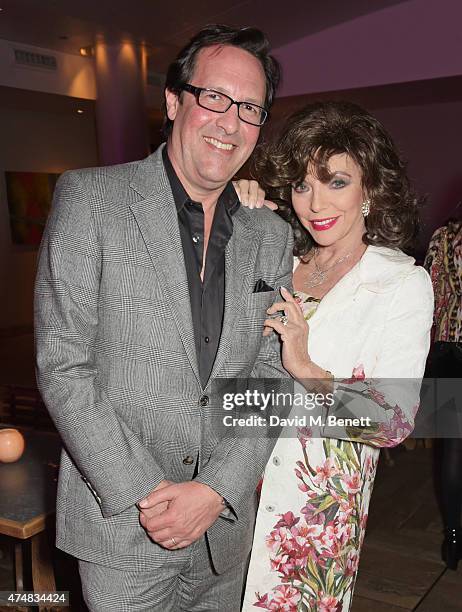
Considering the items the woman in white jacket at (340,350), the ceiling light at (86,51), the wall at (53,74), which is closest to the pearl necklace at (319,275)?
the woman in white jacket at (340,350)

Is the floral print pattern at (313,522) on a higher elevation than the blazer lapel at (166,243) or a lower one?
lower

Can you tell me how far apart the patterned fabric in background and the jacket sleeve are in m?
1.67

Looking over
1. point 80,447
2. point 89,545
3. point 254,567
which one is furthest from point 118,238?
point 254,567

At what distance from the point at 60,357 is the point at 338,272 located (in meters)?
0.90

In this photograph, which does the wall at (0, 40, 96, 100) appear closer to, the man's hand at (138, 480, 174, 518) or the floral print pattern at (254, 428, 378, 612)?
the floral print pattern at (254, 428, 378, 612)

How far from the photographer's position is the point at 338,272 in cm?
197

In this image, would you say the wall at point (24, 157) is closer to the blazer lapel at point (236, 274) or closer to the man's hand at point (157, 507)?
the blazer lapel at point (236, 274)

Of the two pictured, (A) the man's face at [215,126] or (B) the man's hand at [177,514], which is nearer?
(B) the man's hand at [177,514]

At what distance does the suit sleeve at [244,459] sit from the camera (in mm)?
→ 1522

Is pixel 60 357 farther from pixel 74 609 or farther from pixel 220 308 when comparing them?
pixel 74 609

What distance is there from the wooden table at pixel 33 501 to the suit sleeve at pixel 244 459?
674mm

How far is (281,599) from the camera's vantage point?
1843 millimetres

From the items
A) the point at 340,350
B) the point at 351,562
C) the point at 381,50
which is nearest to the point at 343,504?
A: the point at 351,562

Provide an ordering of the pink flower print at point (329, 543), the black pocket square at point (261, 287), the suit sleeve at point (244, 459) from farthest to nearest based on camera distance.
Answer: the pink flower print at point (329, 543) < the black pocket square at point (261, 287) < the suit sleeve at point (244, 459)
